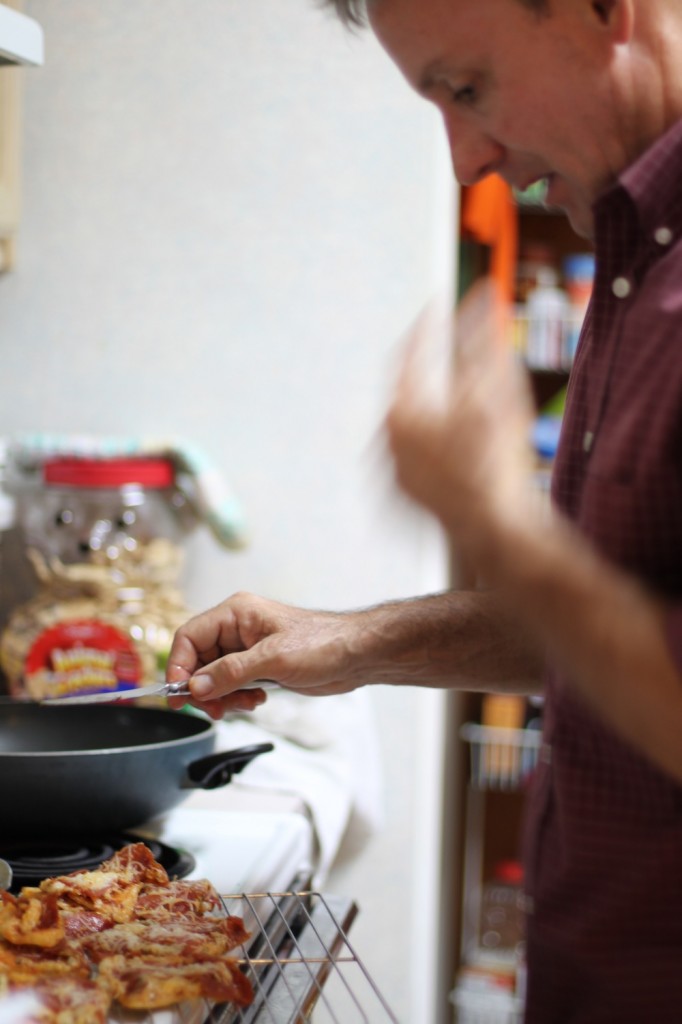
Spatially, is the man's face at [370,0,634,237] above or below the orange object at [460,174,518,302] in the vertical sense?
below

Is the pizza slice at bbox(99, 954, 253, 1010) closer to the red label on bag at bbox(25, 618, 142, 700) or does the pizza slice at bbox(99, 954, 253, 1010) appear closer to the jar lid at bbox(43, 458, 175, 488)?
the red label on bag at bbox(25, 618, 142, 700)

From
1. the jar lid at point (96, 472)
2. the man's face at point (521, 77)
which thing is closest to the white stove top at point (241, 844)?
the jar lid at point (96, 472)

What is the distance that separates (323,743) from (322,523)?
358mm

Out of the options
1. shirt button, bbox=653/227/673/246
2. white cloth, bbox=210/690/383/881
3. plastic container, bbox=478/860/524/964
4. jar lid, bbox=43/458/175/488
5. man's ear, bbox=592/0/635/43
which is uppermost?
man's ear, bbox=592/0/635/43

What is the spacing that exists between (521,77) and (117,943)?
24.7 inches

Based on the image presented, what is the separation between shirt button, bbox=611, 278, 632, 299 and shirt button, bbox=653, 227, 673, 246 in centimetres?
3

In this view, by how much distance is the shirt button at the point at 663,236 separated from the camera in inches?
31.2

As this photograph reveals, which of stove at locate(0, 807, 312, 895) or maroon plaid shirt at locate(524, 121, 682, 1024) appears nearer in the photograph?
maroon plaid shirt at locate(524, 121, 682, 1024)

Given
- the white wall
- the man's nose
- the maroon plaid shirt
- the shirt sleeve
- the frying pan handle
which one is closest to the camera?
the shirt sleeve

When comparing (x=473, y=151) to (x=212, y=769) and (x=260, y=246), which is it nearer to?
(x=212, y=769)

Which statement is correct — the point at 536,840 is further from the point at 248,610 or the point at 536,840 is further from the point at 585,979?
the point at 248,610

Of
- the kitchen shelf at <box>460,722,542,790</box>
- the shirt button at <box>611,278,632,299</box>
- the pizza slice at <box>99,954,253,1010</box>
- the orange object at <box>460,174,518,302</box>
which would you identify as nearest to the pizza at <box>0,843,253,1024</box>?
the pizza slice at <box>99,954,253,1010</box>

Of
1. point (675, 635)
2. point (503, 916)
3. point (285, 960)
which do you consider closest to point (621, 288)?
point (675, 635)

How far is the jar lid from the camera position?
1.70 metres
